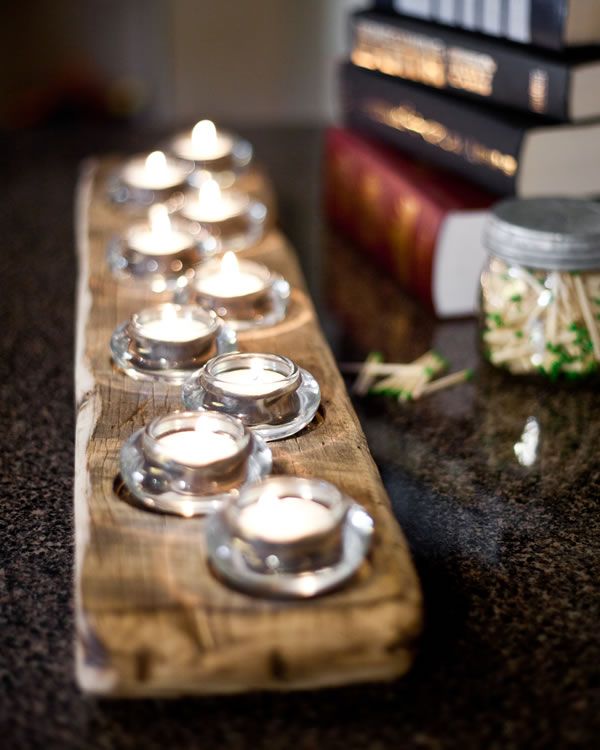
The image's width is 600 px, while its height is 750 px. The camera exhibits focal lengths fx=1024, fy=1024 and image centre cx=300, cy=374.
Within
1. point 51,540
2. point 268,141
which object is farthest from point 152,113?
point 51,540

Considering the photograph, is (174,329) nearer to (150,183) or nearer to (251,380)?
(251,380)

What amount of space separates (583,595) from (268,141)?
1.22 meters

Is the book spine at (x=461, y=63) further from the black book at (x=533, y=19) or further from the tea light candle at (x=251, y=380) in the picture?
the tea light candle at (x=251, y=380)

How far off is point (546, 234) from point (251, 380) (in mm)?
261

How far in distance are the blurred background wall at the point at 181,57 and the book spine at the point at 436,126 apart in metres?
1.08

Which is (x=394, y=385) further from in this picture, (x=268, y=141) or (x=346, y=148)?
(x=268, y=141)

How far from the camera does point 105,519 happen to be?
54 centimetres

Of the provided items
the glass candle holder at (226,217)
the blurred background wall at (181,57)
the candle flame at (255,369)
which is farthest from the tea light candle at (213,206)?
the blurred background wall at (181,57)

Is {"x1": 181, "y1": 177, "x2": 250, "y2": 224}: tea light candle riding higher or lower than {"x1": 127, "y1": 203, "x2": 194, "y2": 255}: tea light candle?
lower

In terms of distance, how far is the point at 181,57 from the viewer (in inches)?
96.1

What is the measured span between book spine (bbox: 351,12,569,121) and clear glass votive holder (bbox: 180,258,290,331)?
0.29 metres

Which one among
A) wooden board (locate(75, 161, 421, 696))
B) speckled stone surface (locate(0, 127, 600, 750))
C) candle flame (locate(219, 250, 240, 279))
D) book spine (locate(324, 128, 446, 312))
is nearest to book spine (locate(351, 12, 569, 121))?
book spine (locate(324, 128, 446, 312))

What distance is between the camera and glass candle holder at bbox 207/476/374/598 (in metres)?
0.48

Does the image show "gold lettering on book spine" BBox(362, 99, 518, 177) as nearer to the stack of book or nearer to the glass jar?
the stack of book
